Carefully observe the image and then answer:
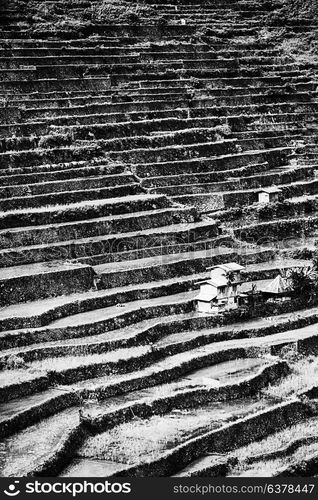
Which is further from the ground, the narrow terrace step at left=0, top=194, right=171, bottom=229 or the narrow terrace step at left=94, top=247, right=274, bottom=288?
the narrow terrace step at left=0, top=194, right=171, bottom=229

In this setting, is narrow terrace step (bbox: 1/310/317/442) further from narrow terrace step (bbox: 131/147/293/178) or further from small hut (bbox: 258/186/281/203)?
narrow terrace step (bbox: 131/147/293/178)

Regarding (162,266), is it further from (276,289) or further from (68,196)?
(68,196)

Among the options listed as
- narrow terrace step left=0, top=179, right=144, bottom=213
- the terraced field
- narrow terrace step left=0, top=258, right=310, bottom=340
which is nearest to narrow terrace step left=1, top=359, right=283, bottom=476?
the terraced field

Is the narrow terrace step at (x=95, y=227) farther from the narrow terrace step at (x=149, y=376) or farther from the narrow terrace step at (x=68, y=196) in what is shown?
the narrow terrace step at (x=149, y=376)

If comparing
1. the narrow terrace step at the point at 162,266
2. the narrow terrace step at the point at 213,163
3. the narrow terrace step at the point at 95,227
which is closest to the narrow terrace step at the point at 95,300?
the narrow terrace step at the point at 162,266

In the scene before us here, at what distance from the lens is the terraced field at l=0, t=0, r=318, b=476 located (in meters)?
18.0

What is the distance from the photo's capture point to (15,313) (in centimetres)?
2125

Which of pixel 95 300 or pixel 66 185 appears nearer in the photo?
pixel 95 300

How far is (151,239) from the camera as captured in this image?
2459 cm

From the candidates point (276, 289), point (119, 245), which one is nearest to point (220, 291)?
point (276, 289)

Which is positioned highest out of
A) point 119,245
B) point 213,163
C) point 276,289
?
point 213,163

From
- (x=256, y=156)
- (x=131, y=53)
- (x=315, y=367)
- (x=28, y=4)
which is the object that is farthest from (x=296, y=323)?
(x=28, y=4)

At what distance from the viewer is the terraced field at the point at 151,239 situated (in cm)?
1798

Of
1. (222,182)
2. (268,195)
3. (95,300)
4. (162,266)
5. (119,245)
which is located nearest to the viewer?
(95,300)
